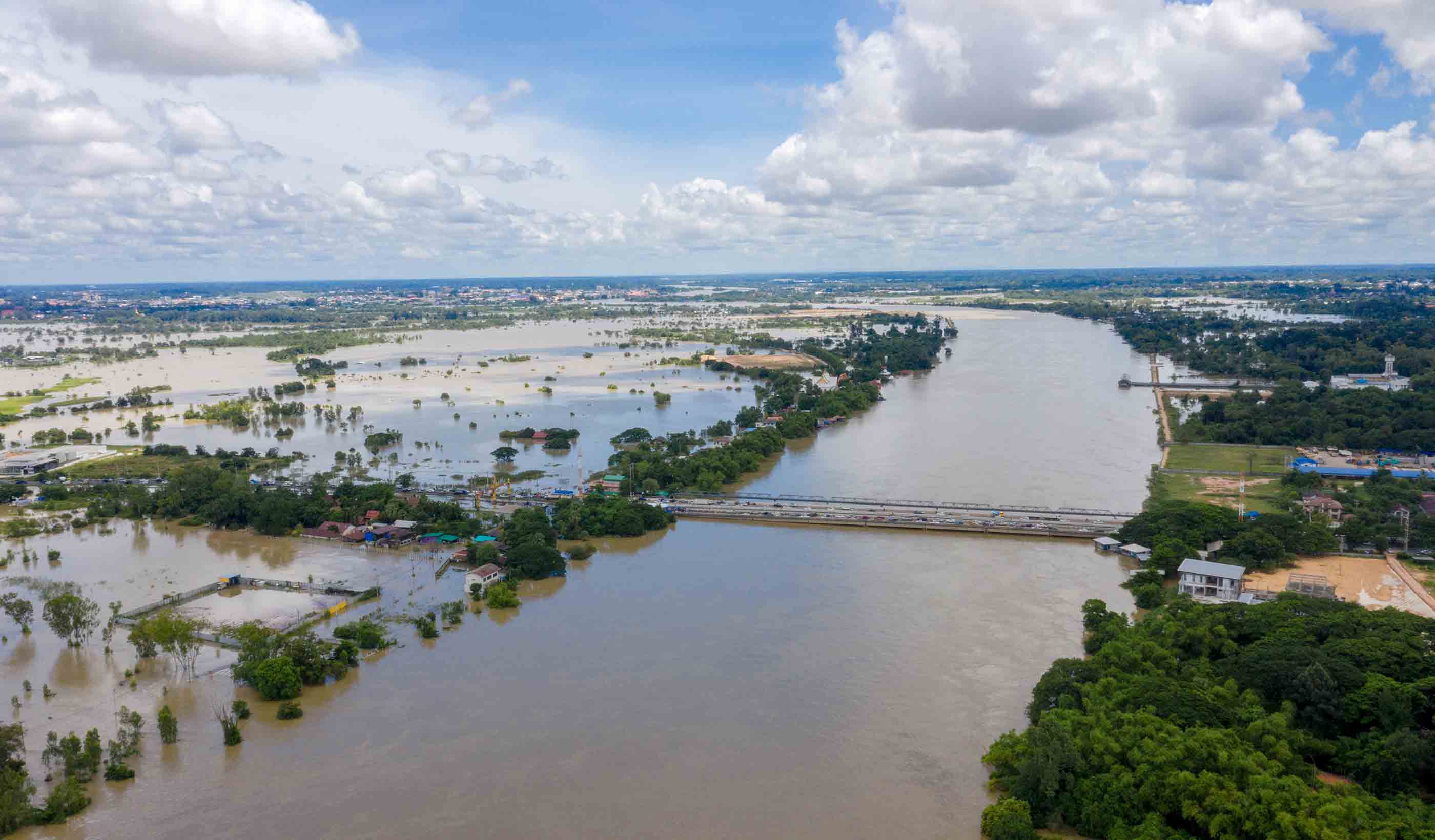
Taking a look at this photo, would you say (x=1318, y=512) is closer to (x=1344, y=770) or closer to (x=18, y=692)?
(x=1344, y=770)

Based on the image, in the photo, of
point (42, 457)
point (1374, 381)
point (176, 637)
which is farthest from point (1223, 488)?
point (42, 457)

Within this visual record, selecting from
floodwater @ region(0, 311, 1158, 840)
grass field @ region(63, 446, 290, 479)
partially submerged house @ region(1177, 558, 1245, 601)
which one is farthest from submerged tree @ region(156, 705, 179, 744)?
grass field @ region(63, 446, 290, 479)

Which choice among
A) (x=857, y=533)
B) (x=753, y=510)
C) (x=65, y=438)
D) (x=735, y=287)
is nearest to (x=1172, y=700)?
(x=857, y=533)

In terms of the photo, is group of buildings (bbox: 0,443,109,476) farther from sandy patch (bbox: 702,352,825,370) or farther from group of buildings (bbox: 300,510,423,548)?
sandy patch (bbox: 702,352,825,370)

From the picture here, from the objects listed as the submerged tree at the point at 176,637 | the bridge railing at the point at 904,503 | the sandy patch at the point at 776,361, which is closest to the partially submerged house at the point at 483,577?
the submerged tree at the point at 176,637

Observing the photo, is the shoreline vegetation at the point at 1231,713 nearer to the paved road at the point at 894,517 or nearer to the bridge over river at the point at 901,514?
the paved road at the point at 894,517
